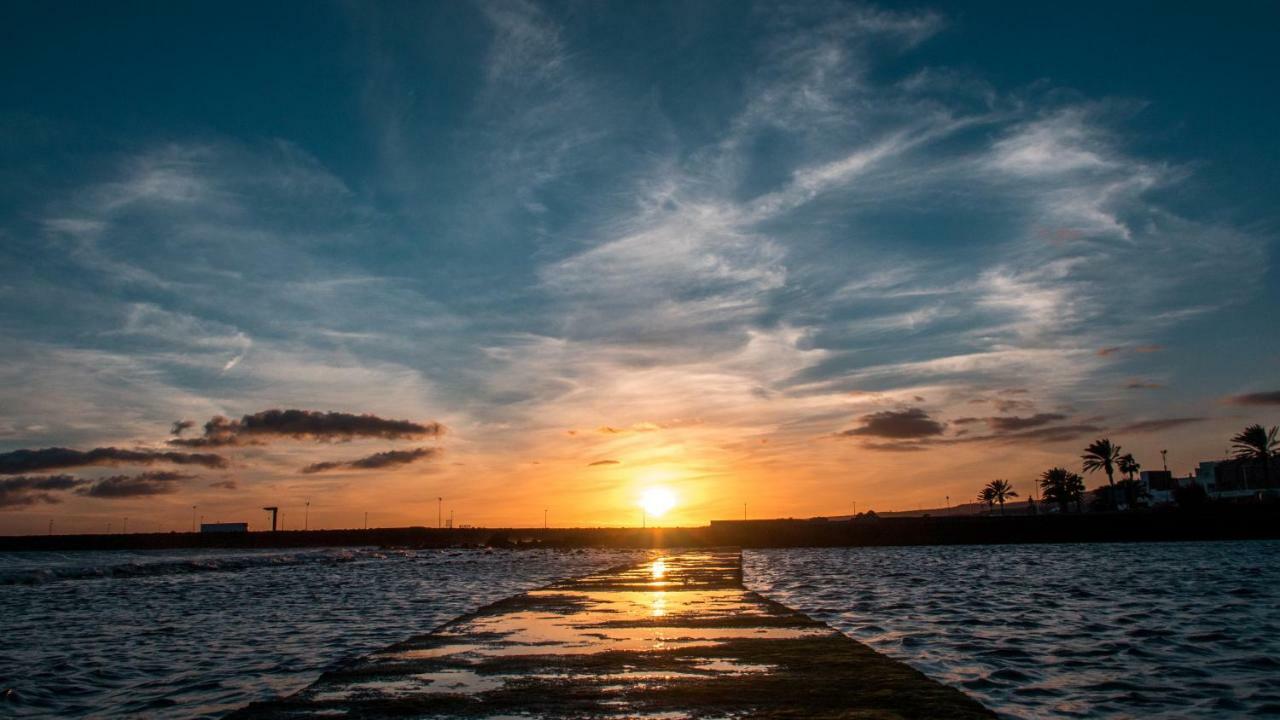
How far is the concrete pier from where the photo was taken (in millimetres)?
8664

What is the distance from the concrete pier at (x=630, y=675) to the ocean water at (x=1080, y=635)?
179cm

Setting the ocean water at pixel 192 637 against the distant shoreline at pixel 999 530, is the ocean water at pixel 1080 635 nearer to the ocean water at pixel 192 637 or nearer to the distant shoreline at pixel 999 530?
the ocean water at pixel 192 637

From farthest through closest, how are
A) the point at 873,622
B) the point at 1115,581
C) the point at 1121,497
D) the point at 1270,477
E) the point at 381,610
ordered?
the point at 1121,497, the point at 1270,477, the point at 1115,581, the point at 381,610, the point at 873,622

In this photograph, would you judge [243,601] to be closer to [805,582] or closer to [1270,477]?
[805,582]

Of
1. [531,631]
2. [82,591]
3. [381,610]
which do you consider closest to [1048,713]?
[531,631]

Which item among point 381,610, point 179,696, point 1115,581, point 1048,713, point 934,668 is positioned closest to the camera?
point 1048,713

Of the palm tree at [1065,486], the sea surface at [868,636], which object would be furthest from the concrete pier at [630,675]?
the palm tree at [1065,486]

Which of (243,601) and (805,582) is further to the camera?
(805,582)

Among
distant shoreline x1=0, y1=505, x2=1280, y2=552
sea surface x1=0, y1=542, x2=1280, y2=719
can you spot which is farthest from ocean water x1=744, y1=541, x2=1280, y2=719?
distant shoreline x1=0, y1=505, x2=1280, y2=552

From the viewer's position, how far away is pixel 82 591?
39125 millimetres

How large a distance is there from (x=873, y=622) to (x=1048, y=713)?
33.1ft

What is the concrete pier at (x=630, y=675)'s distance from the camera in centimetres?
866

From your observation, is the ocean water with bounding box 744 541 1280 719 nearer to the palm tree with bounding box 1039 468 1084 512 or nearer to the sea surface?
the sea surface

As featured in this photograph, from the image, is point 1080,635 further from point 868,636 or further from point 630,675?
point 630,675
